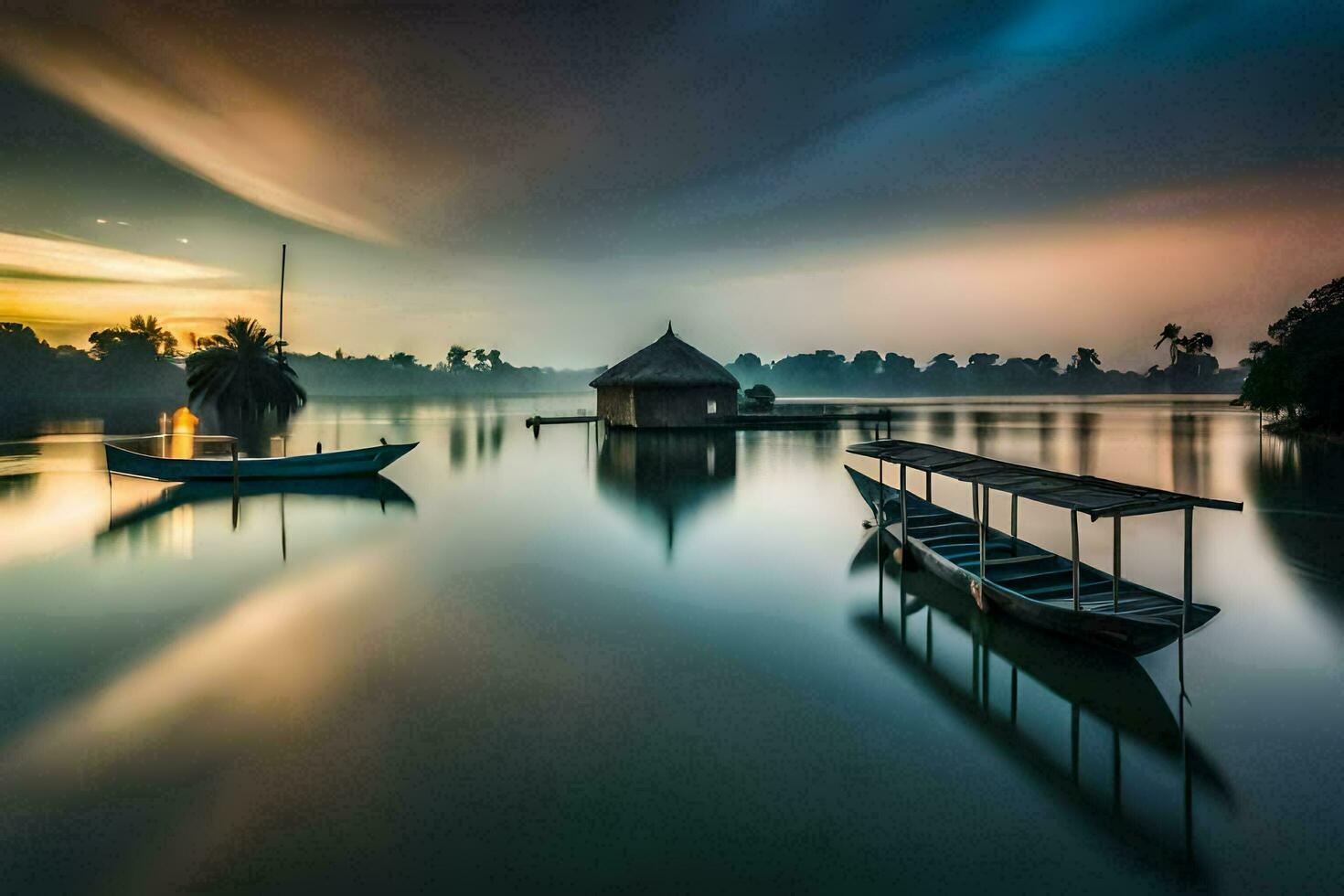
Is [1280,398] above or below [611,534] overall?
above

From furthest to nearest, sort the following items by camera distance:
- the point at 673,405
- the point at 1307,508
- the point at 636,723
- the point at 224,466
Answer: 1. the point at 673,405
2. the point at 224,466
3. the point at 1307,508
4. the point at 636,723

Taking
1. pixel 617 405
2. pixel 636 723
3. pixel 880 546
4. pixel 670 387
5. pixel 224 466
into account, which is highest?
pixel 670 387

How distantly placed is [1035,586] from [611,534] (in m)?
9.61

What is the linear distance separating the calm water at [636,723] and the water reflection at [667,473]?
402cm

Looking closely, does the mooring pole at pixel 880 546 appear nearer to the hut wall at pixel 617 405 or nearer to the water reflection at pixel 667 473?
the water reflection at pixel 667 473

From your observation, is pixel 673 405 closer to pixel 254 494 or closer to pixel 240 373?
pixel 254 494

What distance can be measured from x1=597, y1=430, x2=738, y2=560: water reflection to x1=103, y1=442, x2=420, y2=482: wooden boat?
310 inches

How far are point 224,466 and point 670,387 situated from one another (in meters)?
23.7

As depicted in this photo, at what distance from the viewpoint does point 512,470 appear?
30.0 meters

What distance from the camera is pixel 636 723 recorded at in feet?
23.4

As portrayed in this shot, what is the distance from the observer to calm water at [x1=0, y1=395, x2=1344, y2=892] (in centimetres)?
502

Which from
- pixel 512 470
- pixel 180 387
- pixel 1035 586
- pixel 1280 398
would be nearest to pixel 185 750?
pixel 1035 586

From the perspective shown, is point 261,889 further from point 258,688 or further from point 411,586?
point 411,586

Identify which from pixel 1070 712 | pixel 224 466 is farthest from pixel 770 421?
pixel 1070 712
